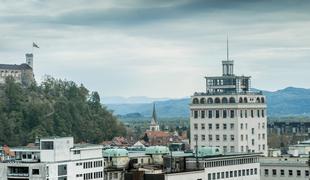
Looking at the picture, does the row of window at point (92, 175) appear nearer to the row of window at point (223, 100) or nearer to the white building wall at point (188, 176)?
the white building wall at point (188, 176)

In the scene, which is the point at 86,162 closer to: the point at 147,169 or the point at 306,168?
the point at 147,169

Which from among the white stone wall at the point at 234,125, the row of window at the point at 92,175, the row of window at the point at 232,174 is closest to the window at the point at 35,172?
the row of window at the point at 92,175

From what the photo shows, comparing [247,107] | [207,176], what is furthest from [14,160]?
[247,107]

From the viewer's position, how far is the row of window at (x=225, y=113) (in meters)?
169

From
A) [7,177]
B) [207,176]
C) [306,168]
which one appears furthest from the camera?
[306,168]

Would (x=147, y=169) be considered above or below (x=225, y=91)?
below

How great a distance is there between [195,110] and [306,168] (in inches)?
1080

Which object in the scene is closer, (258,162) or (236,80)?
(258,162)

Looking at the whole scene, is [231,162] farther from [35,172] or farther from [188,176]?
[35,172]

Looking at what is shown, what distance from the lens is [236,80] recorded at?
582 feet

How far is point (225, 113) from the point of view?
557 ft

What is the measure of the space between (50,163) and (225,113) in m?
53.5

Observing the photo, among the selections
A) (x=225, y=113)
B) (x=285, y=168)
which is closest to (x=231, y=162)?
(x=285, y=168)

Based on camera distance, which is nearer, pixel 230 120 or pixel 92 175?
pixel 92 175
